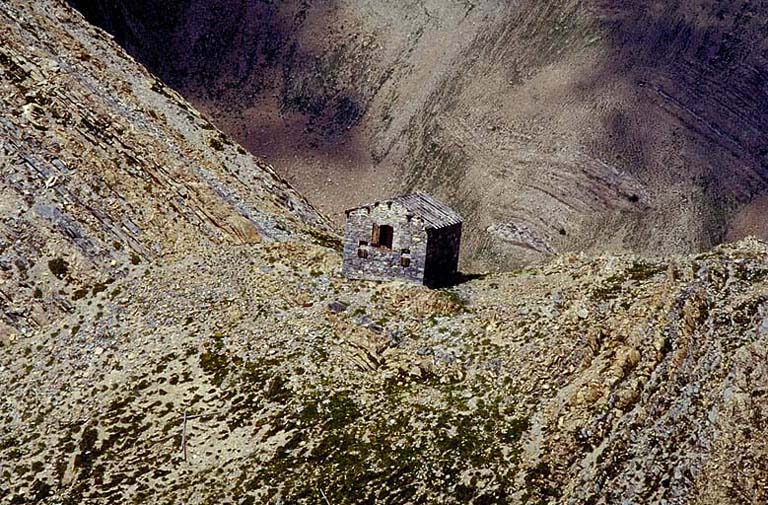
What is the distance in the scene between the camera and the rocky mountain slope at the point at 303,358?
36688 millimetres

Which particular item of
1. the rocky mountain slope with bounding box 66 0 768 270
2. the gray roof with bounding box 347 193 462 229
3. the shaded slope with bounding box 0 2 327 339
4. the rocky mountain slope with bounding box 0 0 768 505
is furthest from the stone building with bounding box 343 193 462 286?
the rocky mountain slope with bounding box 66 0 768 270

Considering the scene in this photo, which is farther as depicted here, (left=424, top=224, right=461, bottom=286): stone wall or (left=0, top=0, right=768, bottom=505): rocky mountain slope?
(left=424, top=224, right=461, bottom=286): stone wall

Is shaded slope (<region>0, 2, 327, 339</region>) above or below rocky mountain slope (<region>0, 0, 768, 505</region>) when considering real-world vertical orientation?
above

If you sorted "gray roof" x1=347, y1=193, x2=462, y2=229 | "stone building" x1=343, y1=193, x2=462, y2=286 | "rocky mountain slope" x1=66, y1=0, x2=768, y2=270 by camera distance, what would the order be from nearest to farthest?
"stone building" x1=343, y1=193, x2=462, y2=286, "gray roof" x1=347, y1=193, x2=462, y2=229, "rocky mountain slope" x1=66, y1=0, x2=768, y2=270

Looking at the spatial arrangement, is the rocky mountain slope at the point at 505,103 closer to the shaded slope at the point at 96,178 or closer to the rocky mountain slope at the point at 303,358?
the shaded slope at the point at 96,178

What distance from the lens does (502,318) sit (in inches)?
1716

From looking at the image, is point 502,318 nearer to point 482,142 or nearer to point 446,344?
point 446,344

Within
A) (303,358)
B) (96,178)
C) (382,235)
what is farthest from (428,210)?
(96,178)

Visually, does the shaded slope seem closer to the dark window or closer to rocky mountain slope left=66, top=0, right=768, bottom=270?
the dark window

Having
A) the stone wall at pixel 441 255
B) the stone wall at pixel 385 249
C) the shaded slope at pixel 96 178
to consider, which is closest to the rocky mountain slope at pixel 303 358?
the shaded slope at pixel 96 178

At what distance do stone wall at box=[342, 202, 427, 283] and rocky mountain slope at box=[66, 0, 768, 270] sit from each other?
3311cm

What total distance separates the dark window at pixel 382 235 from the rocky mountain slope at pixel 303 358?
1458 millimetres

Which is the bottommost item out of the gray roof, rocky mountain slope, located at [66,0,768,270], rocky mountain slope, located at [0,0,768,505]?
rocky mountain slope, located at [0,0,768,505]

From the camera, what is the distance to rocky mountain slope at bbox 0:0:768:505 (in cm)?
3669
